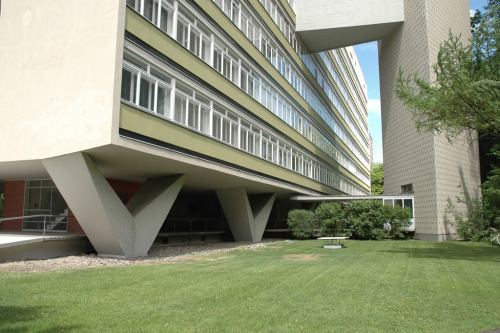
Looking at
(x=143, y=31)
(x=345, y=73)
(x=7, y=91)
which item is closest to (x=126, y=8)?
(x=143, y=31)

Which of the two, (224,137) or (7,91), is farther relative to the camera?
(224,137)

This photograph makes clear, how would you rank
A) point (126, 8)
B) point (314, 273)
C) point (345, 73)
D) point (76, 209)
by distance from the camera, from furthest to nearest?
point (345, 73) < point (76, 209) < point (126, 8) < point (314, 273)

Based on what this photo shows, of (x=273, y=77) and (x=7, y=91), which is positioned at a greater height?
(x=273, y=77)

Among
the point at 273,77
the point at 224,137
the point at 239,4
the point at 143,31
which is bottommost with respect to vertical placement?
the point at 224,137

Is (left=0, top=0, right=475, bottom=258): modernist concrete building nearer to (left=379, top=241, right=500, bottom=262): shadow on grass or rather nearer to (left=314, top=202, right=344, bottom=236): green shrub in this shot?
(left=314, top=202, right=344, bottom=236): green shrub

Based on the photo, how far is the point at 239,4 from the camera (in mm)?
24406

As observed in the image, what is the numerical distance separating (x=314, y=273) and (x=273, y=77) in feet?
64.5

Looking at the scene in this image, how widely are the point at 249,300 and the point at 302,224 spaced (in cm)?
2358

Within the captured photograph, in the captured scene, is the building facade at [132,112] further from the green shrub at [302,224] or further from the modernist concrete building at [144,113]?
the green shrub at [302,224]

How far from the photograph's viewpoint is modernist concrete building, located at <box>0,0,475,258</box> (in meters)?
14.4

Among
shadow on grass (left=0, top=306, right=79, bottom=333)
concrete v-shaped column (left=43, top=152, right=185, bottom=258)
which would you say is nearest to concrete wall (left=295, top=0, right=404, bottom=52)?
concrete v-shaped column (left=43, top=152, right=185, bottom=258)

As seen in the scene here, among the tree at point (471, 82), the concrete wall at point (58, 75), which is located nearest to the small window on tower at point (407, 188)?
the tree at point (471, 82)

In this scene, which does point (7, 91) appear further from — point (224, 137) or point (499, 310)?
point (499, 310)

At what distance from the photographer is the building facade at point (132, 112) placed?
14344mm
